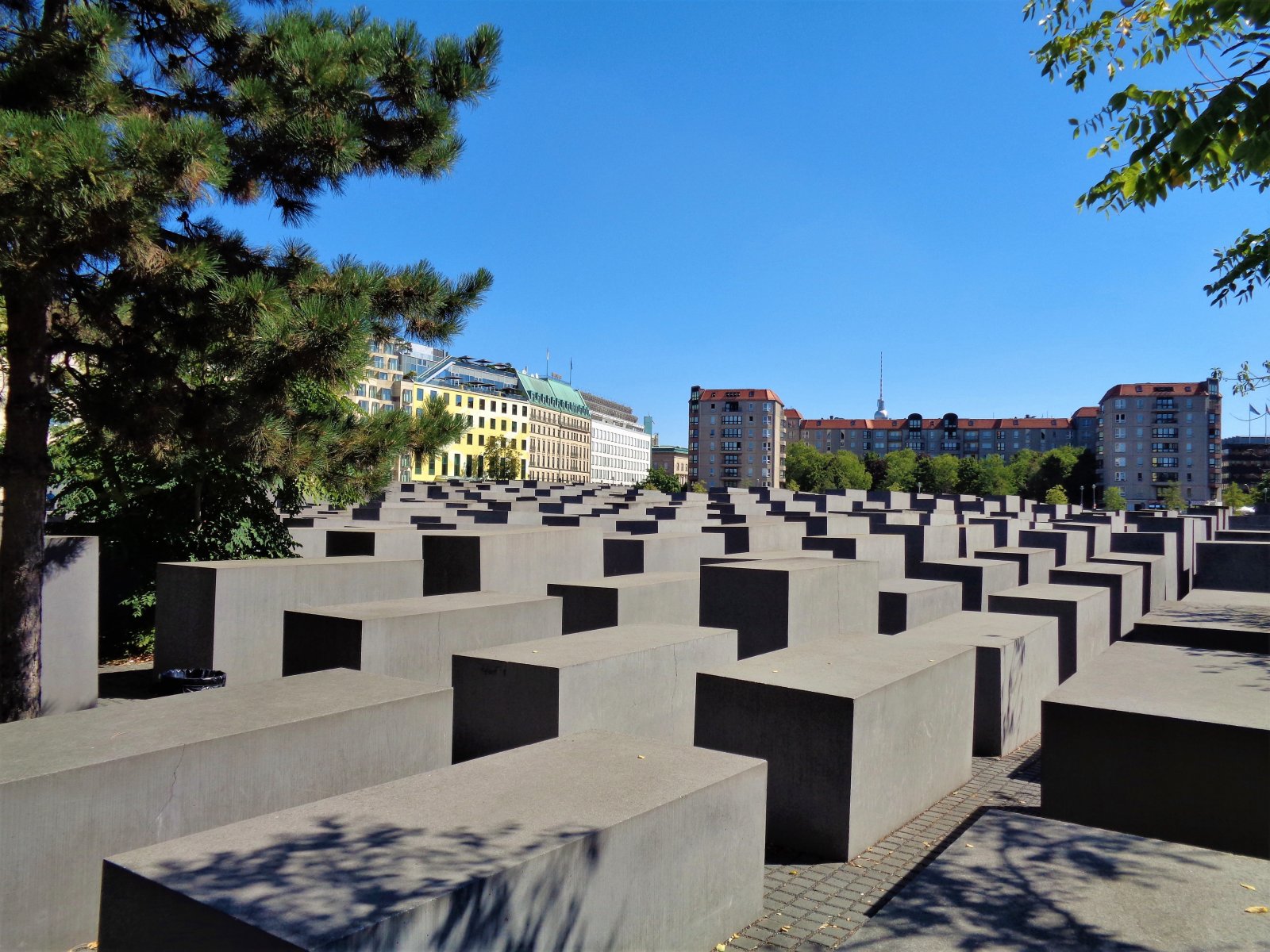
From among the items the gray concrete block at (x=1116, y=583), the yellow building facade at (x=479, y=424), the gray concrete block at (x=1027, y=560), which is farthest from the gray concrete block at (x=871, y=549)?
Answer: the yellow building facade at (x=479, y=424)

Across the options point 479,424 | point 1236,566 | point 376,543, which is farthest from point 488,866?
point 479,424

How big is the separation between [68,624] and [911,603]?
8.48 meters

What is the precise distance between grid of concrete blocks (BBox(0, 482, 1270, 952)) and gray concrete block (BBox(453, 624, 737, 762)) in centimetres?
3

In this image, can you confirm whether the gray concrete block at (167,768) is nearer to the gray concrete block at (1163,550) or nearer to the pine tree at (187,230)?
the pine tree at (187,230)

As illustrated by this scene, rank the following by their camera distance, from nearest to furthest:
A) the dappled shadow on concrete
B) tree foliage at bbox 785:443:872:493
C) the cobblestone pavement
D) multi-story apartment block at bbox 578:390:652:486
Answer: the dappled shadow on concrete < the cobblestone pavement < tree foliage at bbox 785:443:872:493 < multi-story apartment block at bbox 578:390:652:486

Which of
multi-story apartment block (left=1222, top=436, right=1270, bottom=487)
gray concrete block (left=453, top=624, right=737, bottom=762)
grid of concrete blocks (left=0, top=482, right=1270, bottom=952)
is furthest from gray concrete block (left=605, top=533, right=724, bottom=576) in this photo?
multi-story apartment block (left=1222, top=436, right=1270, bottom=487)

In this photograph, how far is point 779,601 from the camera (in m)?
9.06

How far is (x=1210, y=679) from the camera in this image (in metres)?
5.95

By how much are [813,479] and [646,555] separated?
3995 inches

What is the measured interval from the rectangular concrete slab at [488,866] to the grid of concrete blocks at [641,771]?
0.01 m

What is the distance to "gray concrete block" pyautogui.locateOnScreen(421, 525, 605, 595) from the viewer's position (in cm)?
1042

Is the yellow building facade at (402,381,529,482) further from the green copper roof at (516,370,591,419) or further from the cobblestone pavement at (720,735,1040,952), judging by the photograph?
the cobblestone pavement at (720,735,1040,952)

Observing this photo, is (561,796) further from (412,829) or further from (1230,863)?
(1230,863)

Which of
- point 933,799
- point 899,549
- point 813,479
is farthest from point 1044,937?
point 813,479
